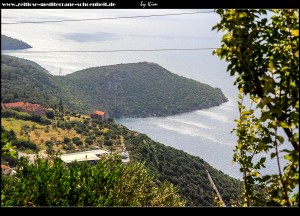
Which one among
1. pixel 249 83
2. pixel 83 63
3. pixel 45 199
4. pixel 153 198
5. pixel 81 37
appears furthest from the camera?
pixel 83 63

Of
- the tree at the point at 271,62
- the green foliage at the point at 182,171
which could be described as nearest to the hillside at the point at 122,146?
the green foliage at the point at 182,171

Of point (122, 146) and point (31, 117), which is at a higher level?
point (31, 117)

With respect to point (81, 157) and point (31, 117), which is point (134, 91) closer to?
point (31, 117)

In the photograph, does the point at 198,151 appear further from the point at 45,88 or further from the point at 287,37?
the point at 287,37

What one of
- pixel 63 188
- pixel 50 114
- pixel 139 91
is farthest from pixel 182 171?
pixel 139 91

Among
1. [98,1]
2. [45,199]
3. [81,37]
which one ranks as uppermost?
[98,1]

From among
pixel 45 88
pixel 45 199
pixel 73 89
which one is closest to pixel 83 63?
pixel 45 88

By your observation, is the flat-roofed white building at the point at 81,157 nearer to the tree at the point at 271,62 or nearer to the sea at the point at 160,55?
the sea at the point at 160,55
